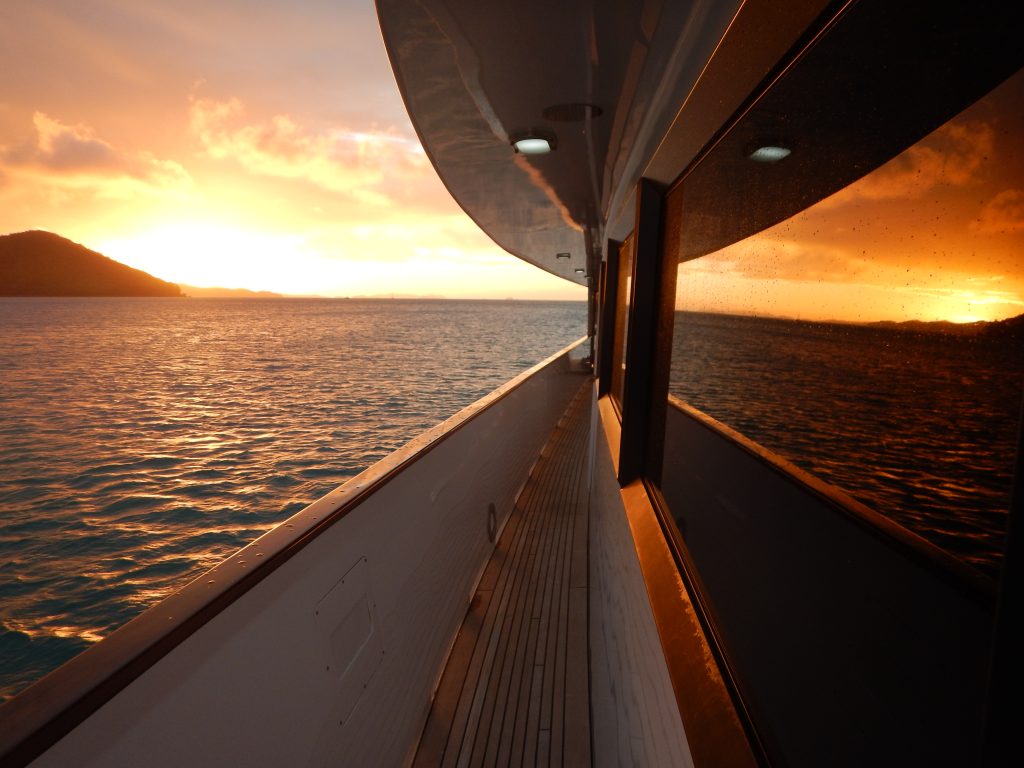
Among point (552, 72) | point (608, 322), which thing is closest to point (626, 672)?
point (552, 72)

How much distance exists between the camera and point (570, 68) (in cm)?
203

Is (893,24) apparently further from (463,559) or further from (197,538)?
(197,538)

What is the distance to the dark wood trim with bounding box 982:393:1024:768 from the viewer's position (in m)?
0.29

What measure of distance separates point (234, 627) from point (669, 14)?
1.83 meters

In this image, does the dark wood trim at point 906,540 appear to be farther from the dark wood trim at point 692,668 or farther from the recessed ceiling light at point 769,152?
the recessed ceiling light at point 769,152

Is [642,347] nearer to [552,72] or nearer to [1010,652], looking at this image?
[552,72]

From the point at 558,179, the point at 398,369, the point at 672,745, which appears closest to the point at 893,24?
the point at 672,745

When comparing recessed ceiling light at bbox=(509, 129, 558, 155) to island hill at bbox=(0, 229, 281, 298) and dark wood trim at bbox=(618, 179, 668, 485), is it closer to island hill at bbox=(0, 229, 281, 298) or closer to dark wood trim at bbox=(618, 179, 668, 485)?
dark wood trim at bbox=(618, 179, 668, 485)

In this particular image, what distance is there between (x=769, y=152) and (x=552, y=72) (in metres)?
1.32

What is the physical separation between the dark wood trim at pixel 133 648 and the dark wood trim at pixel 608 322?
8.94ft

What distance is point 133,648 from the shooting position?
0.68 meters

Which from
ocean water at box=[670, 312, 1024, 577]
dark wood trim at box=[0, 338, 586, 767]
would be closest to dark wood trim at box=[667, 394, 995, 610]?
ocean water at box=[670, 312, 1024, 577]

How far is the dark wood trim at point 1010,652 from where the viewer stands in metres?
0.29

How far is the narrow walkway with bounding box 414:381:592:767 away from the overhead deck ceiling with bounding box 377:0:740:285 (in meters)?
1.90
